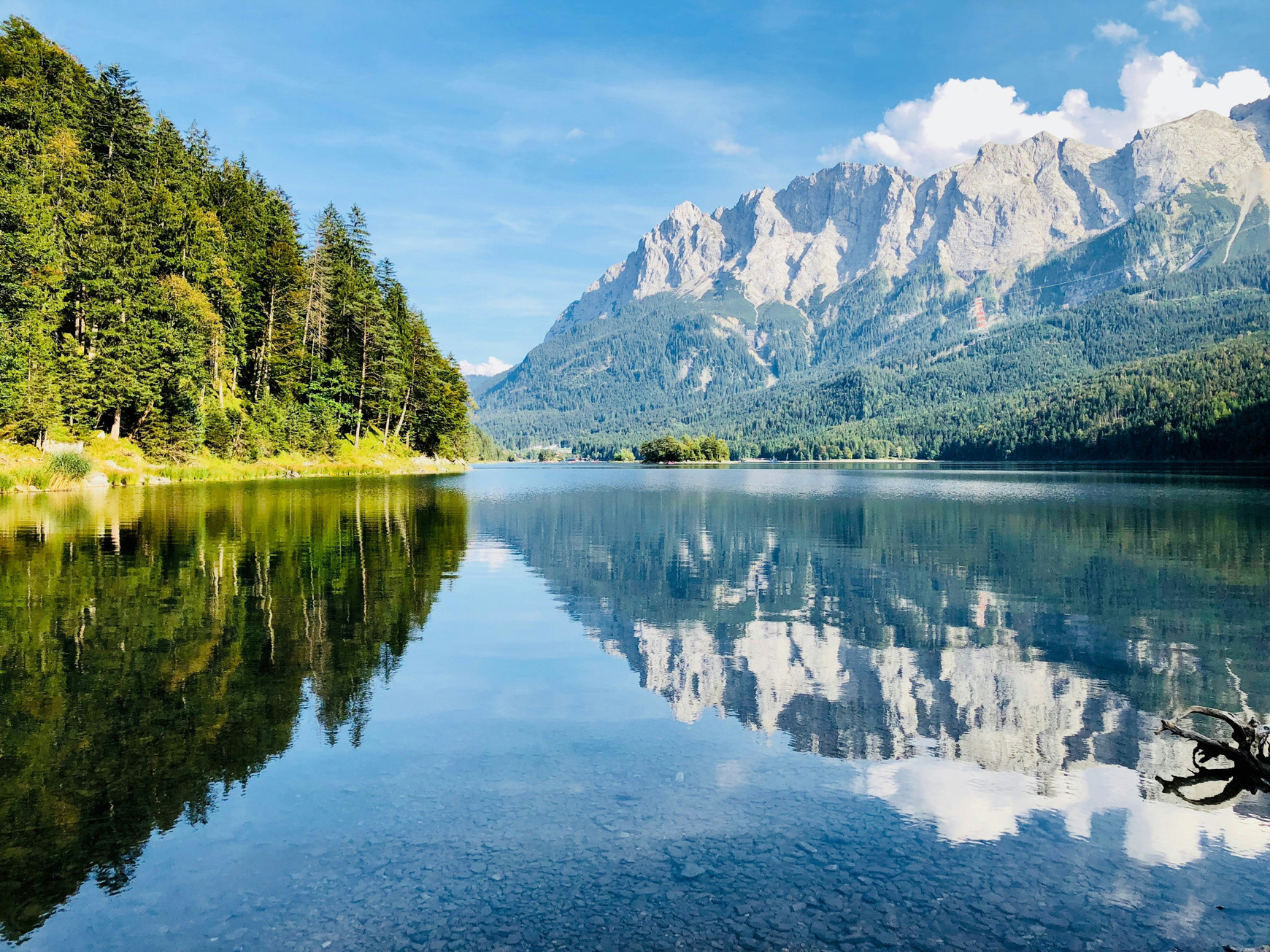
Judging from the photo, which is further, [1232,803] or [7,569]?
[7,569]

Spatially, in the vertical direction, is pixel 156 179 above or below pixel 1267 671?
above

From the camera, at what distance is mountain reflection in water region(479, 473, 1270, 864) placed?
813 centimetres

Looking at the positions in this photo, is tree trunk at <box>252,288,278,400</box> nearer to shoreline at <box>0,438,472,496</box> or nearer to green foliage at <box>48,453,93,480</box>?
shoreline at <box>0,438,472,496</box>

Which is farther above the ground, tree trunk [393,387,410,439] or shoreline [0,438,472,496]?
tree trunk [393,387,410,439]

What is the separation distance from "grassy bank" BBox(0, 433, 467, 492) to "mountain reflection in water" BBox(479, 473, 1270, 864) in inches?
1330

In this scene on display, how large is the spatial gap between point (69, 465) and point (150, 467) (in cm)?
897

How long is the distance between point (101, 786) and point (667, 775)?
18.2 feet

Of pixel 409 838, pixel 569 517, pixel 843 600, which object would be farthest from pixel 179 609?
pixel 569 517

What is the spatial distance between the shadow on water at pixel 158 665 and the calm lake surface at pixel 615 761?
0.06 metres

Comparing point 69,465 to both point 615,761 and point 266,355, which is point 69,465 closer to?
point 266,355

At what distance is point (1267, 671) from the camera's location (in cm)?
1264

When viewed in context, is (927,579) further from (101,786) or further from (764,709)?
(101,786)

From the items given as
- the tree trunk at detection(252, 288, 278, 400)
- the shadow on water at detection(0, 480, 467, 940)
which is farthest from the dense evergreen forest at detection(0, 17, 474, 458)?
the shadow on water at detection(0, 480, 467, 940)

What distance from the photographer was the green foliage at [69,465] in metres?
46.0
